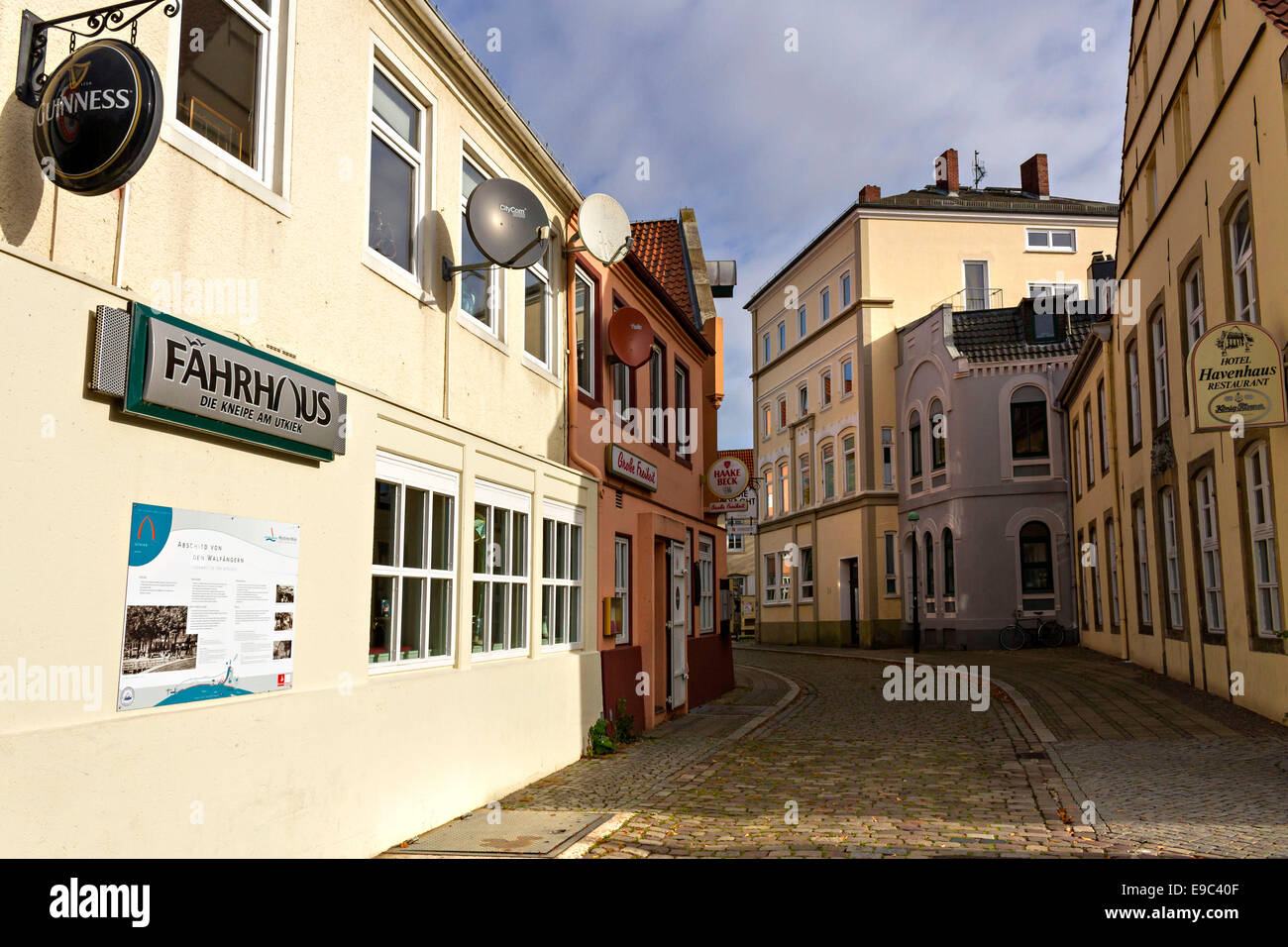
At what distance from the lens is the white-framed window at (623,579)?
12.7m

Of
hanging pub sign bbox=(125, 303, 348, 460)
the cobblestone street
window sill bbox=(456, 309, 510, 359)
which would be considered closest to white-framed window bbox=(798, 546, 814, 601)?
the cobblestone street

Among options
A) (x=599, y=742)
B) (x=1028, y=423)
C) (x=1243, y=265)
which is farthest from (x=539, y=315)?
(x=1028, y=423)

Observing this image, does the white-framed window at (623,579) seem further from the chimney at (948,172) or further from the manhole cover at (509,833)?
the chimney at (948,172)

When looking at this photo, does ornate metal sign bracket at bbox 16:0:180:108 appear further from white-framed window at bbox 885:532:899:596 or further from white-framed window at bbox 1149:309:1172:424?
white-framed window at bbox 885:532:899:596

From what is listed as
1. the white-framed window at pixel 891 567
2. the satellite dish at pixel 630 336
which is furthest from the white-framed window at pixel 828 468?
the satellite dish at pixel 630 336

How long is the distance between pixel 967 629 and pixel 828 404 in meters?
11.2

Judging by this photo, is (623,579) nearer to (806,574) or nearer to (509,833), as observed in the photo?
(509,833)

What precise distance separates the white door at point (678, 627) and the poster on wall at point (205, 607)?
8887mm

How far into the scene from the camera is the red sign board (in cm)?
1256

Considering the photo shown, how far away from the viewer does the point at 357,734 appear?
668cm

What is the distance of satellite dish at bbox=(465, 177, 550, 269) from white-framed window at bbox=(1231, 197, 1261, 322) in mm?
8420

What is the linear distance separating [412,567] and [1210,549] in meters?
11.9

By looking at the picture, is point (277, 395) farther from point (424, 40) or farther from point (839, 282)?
point (839, 282)
